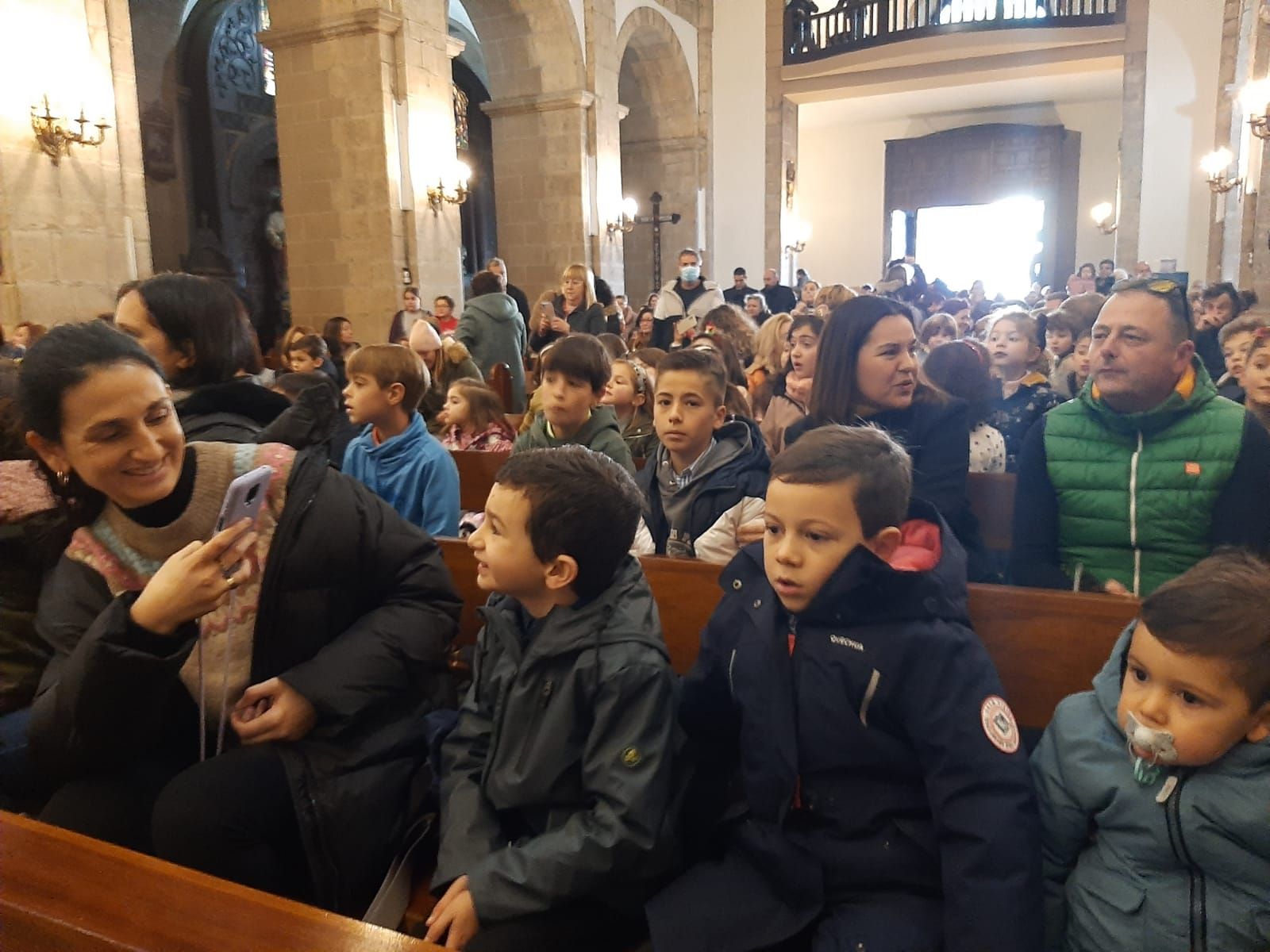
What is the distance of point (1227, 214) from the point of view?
508 inches

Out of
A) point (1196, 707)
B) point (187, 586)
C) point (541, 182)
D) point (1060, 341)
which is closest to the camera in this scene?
point (1196, 707)

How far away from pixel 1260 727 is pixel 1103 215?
1963 cm

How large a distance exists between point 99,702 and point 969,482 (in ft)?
9.03

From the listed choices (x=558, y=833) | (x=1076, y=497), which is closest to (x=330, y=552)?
(x=558, y=833)

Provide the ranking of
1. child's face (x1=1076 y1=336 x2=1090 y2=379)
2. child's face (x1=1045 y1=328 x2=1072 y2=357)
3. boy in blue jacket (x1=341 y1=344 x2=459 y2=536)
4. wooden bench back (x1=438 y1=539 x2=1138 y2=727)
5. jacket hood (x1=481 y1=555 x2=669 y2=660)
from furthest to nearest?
1. child's face (x1=1045 y1=328 x2=1072 y2=357)
2. child's face (x1=1076 y1=336 x2=1090 y2=379)
3. boy in blue jacket (x1=341 y1=344 x2=459 y2=536)
4. wooden bench back (x1=438 y1=539 x2=1138 y2=727)
5. jacket hood (x1=481 y1=555 x2=669 y2=660)

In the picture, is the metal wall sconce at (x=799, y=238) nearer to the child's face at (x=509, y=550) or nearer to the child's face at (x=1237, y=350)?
the child's face at (x=1237, y=350)

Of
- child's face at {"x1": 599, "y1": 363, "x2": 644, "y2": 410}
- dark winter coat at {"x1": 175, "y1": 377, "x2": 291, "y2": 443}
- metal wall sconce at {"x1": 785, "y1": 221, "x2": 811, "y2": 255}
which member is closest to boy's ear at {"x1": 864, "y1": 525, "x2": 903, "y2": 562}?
dark winter coat at {"x1": 175, "y1": 377, "x2": 291, "y2": 443}

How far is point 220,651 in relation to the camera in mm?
1770

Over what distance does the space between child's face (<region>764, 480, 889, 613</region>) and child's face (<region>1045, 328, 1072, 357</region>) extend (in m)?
4.08

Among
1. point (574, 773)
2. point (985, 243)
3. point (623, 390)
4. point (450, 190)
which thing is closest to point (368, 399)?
point (623, 390)

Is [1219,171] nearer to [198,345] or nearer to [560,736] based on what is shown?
[198,345]

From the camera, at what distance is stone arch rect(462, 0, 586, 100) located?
37.5 ft

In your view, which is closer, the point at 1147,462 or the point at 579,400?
the point at 1147,462

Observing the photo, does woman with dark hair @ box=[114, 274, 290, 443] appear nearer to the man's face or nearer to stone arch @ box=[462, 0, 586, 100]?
the man's face
